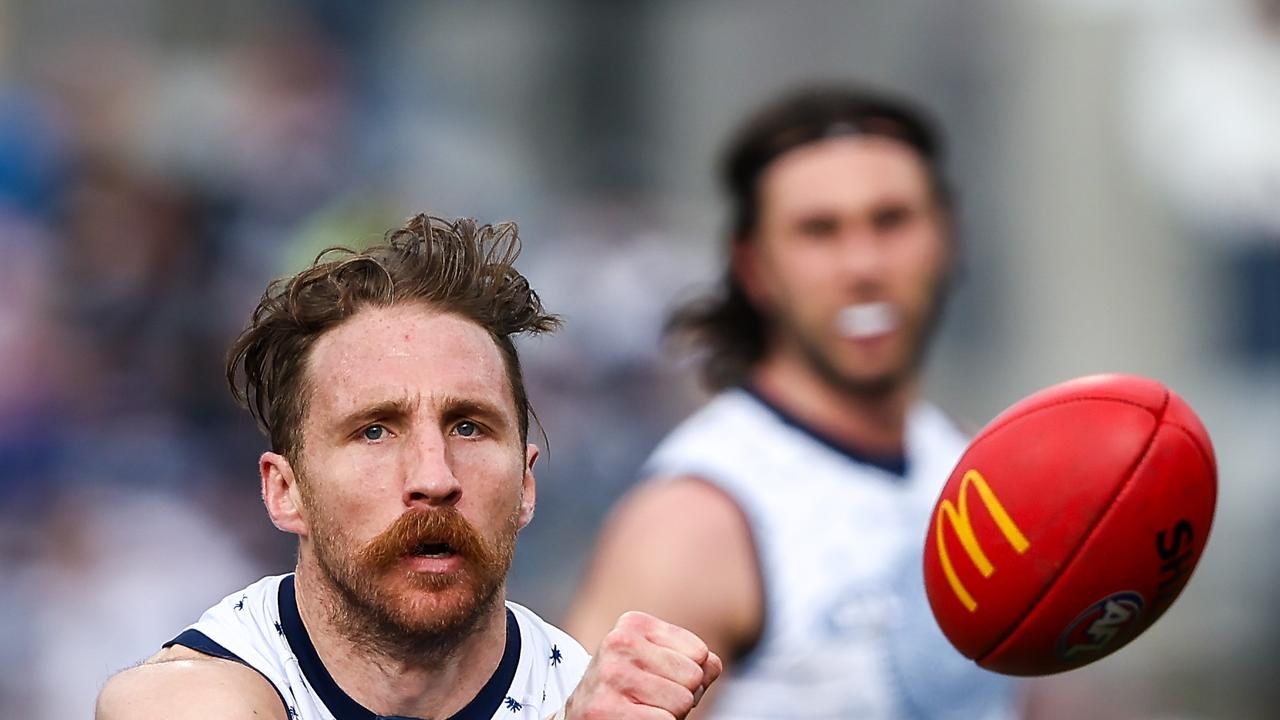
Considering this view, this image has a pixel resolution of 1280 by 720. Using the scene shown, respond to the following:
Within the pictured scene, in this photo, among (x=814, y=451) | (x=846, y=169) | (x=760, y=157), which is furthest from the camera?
(x=760, y=157)

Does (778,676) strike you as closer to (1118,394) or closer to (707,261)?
(1118,394)

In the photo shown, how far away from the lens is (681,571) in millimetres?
4570

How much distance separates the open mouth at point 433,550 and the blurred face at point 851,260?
9.05 feet

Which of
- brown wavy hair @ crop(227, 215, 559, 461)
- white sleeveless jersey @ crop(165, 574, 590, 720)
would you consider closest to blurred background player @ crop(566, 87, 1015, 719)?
white sleeveless jersey @ crop(165, 574, 590, 720)

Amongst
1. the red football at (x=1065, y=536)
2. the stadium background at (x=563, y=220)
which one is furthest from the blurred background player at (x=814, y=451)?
the stadium background at (x=563, y=220)

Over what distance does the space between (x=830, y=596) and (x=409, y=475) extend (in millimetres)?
2409

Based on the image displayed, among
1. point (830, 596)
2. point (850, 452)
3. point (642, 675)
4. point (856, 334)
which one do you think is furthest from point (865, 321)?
point (642, 675)

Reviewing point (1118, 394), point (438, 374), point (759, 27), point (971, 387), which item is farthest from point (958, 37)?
point (438, 374)

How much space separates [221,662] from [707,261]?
8932mm

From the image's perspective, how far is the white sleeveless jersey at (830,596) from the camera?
4.69 m

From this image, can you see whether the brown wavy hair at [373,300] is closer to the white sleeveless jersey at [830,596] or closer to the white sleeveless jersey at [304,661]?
the white sleeveless jersey at [304,661]

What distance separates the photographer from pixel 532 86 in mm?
13422

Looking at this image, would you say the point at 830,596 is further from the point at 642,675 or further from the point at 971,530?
the point at 642,675

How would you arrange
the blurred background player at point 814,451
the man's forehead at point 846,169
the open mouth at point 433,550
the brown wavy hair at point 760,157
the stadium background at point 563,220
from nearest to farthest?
the open mouth at point 433,550, the blurred background player at point 814,451, the man's forehead at point 846,169, the brown wavy hair at point 760,157, the stadium background at point 563,220
